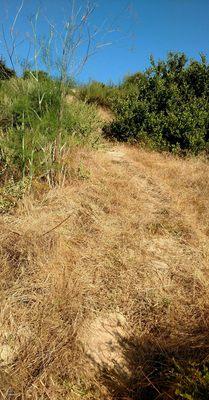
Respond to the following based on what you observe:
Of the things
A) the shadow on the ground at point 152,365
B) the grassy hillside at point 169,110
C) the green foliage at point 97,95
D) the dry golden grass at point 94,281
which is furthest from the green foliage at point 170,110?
the shadow on the ground at point 152,365

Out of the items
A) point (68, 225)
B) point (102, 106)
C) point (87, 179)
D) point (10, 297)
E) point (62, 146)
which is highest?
point (102, 106)

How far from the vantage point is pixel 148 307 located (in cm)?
317

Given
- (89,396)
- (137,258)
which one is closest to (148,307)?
(137,258)

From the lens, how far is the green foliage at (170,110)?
7.56 metres

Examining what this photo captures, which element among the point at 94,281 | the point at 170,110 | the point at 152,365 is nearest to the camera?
the point at 152,365

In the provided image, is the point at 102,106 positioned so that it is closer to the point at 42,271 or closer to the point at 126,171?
the point at 126,171

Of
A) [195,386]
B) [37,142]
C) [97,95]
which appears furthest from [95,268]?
[97,95]

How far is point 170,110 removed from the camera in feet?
26.0

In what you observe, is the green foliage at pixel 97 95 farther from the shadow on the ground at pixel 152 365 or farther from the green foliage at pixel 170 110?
the shadow on the ground at pixel 152 365

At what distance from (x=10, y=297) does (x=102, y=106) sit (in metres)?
8.46

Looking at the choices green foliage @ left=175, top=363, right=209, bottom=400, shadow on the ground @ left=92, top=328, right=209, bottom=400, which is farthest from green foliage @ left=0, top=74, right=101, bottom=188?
green foliage @ left=175, top=363, right=209, bottom=400

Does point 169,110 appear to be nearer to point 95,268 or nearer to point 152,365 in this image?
point 95,268

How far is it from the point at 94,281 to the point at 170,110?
5598mm

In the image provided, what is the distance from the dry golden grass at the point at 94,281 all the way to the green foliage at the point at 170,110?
2.72 m
